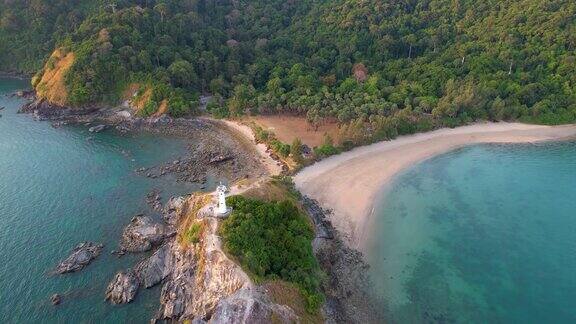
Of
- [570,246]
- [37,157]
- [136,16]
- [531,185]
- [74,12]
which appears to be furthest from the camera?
[74,12]

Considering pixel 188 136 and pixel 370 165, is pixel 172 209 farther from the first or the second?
pixel 370 165

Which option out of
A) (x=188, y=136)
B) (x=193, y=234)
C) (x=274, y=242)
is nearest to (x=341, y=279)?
(x=274, y=242)

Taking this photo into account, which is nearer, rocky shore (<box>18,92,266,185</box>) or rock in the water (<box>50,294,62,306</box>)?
rock in the water (<box>50,294,62,306</box>)

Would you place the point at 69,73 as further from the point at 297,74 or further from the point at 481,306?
the point at 481,306

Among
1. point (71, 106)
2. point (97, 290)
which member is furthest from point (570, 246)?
point (71, 106)

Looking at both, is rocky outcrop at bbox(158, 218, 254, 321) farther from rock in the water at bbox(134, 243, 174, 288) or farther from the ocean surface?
the ocean surface

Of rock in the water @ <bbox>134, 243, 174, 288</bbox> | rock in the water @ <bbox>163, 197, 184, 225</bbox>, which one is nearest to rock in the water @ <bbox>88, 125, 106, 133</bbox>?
rock in the water @ <bbox>163, 197, 184, 225</bbox>
